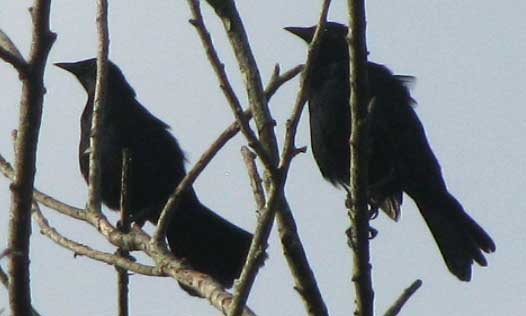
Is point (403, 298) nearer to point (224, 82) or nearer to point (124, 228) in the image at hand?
point (224, 82)

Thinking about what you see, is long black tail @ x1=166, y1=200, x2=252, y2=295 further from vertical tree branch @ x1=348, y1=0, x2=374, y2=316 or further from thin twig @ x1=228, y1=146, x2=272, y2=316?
thin twig @ x1=228, y1=146, x2=272, y2=316

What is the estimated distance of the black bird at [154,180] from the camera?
6562mm

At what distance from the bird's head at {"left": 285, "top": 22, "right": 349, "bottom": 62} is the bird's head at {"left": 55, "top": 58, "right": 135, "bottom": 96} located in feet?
5.61

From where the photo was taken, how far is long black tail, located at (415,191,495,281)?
5.60 metres

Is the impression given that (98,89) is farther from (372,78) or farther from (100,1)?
(372,78)

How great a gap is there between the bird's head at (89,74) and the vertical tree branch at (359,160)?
545 centimetres

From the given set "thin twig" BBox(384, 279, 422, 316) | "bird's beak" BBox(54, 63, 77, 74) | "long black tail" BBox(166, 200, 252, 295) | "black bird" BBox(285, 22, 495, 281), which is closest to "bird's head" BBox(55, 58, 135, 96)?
"bird's beak" BBox(54, 63, 77, 74)

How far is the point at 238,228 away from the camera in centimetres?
671

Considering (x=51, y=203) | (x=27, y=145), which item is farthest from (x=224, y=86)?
(x=51, y=203)

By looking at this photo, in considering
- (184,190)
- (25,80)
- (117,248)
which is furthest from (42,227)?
(25,80)

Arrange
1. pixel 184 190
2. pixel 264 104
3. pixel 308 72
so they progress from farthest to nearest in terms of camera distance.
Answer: pixel 184 190 < pixel 264 104 < pixel 308 72

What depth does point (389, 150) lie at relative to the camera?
5988 millimetres

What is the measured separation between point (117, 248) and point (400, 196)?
9.89 ft

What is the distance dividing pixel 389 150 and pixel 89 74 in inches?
128
